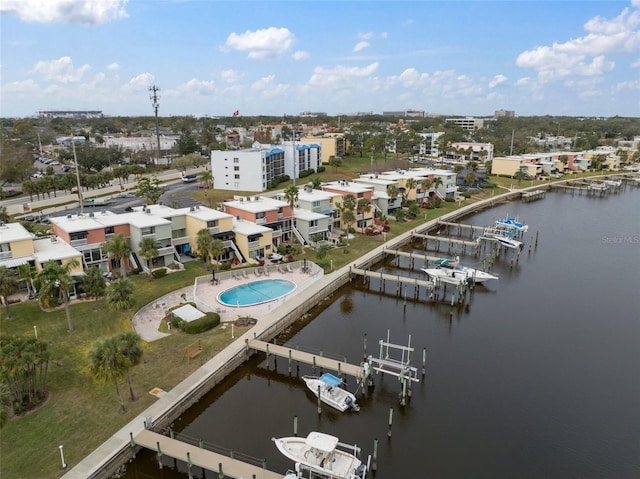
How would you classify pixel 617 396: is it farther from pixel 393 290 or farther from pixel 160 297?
pixel 160 297

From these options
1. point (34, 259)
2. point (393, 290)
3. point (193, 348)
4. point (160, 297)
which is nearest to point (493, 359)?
point (393, 290)

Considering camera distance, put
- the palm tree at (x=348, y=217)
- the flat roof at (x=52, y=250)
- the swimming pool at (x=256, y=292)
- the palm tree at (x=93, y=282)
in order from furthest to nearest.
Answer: the palm tree at (x=348, y=217) < the swimming pool at (x=256, y=292) < the flat roof at (x=52, y=250) < the palm tree at (x=93, y=282)

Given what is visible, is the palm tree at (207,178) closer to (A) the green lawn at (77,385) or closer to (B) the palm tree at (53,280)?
(A) the green lawn at (77,385)

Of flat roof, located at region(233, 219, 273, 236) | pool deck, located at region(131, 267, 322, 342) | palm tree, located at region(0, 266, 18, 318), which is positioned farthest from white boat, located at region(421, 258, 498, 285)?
palm tree, located at region(0, 266, 18, 318)

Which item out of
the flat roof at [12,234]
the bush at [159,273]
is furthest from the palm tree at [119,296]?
the flat roof at [12,234]

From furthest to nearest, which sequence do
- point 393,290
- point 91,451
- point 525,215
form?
point 525,215 < point 393,290 < point 91,451
